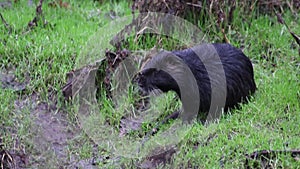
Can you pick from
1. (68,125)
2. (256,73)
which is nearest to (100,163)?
(68,125)

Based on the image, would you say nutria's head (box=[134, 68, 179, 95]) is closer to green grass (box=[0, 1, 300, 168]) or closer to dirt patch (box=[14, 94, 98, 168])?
green grass (box=[0, 1, 300, 168])

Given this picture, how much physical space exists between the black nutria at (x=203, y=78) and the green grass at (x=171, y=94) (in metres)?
0.17

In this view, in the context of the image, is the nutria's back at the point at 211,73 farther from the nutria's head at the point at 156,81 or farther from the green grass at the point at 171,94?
the green grass at the point at 171,94

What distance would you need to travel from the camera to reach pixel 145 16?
6.27 metres

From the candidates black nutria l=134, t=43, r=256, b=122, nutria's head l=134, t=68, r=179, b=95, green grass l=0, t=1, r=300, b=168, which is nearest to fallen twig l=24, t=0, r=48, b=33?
green grass l=0, t=1, r=300, b=168

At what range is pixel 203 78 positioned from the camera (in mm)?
5070

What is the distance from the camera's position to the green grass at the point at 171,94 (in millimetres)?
4609

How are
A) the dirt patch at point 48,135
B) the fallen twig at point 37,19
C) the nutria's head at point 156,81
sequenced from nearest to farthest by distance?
the dirt patch at point 48,135 < the nutria's head at point 156,81 < the fallen twig at point 37,19

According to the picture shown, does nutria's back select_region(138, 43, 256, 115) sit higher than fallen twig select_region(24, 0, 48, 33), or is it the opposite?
fallen twig select_region(24, 0, 48, 33)

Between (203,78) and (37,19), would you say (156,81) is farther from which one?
(37,19)

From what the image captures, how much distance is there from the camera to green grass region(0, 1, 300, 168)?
15.1 feet

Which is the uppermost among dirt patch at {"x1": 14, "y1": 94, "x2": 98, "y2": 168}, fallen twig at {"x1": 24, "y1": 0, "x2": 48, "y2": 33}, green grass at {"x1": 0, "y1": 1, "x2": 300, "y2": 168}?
fallen twig at {"x1": 24, "y1": 0, "x2": 48, "y2": 33}

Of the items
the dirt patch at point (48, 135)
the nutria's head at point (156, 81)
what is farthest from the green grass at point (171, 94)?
the nutria's head at point (156, 81)

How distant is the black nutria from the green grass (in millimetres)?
167
